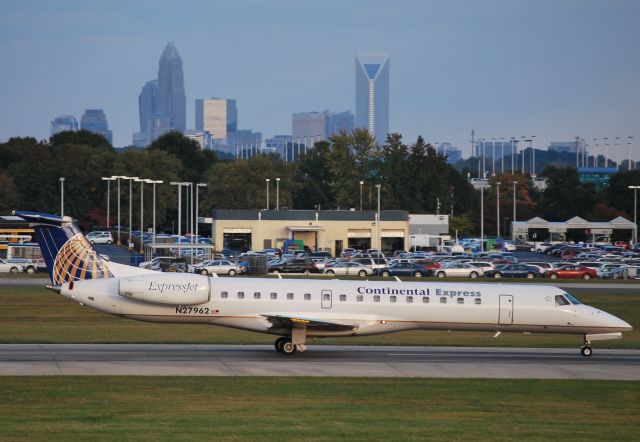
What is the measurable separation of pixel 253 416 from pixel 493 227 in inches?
4975

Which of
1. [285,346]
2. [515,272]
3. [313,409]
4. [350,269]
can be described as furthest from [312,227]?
[313,409]

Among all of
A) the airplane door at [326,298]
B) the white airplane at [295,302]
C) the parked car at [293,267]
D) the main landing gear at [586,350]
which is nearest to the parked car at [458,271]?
the parked car at [293,267]

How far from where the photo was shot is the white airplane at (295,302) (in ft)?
106

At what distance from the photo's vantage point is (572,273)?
7631 centimetres

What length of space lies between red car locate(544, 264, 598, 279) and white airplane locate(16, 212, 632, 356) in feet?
139

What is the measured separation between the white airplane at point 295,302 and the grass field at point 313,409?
4.92m

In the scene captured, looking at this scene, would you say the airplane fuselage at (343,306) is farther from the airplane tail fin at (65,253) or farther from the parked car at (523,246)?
the parked car at (523,246)

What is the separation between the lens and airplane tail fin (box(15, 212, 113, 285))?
109ft

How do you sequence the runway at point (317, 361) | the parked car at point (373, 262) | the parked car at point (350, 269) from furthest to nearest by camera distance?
the parked car at point (373, 262) < the parked car at point (350, 269) < the runway at point (317, 361)

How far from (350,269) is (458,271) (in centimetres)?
781

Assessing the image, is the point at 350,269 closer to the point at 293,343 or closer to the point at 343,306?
the point at 293,343

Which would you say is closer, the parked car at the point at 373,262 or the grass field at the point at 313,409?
the grass field at the point at 313,409

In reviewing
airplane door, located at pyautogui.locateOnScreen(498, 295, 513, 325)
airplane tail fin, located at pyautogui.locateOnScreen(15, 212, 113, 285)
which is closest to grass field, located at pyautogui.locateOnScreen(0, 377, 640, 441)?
airplane door, located at pyautogui.locateOnScreen(498, 295, 513, 325)

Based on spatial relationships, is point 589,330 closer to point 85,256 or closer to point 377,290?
point 377,290
